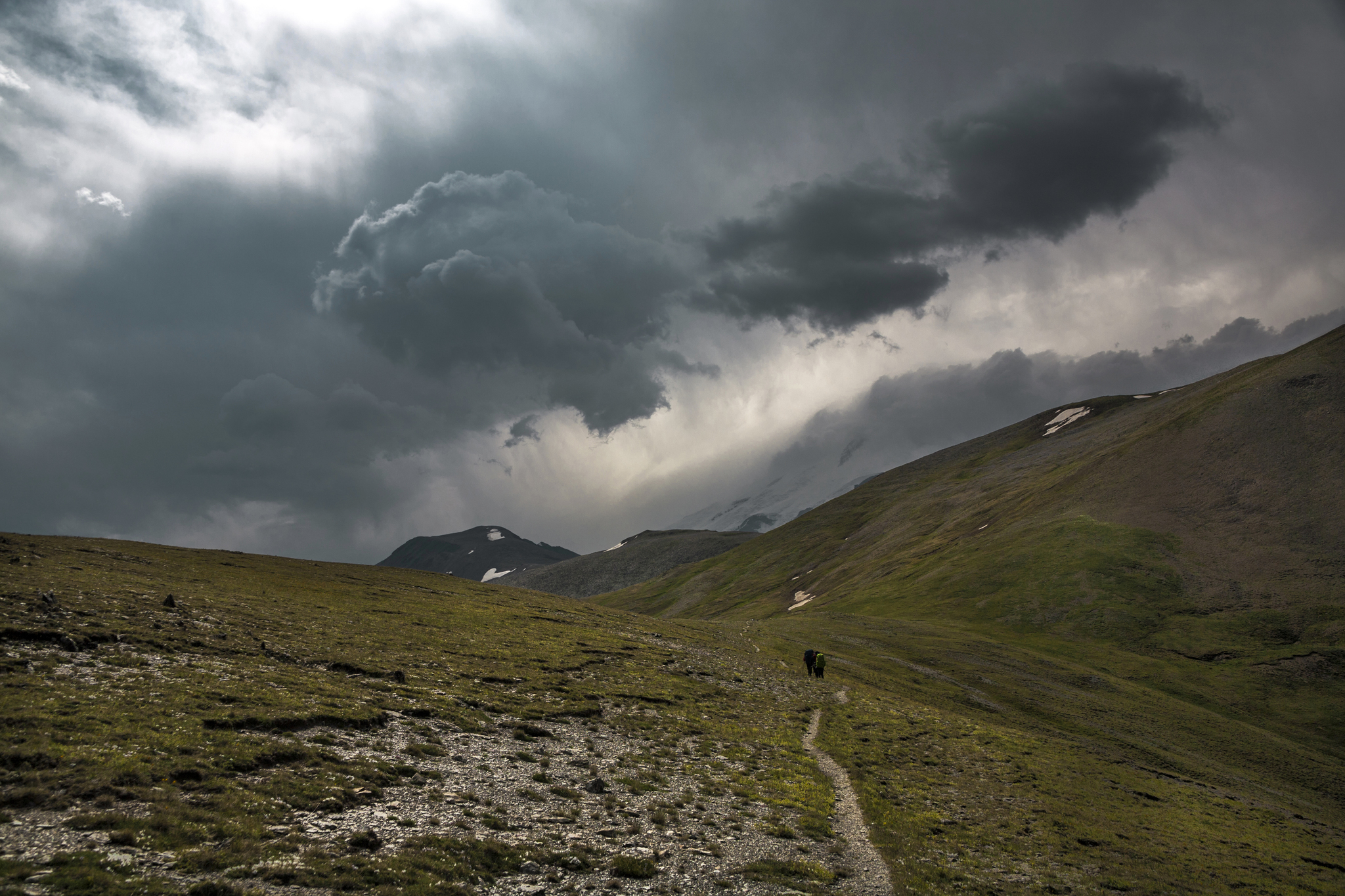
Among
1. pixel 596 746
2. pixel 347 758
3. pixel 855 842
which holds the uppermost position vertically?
pixel 347 758

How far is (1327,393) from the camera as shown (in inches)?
6156

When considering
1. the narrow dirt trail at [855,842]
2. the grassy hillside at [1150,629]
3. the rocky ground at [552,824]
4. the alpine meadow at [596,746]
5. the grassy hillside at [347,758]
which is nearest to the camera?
the rocky ground at [552,824]

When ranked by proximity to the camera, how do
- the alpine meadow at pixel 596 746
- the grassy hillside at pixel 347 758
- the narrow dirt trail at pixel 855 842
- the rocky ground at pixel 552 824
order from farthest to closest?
the narrow dirt trail at pixel 855 842, the alpine meadow at pixel 596 746, the grassy hillside at pixel 347 758, the rocky ground at pixel 552 824

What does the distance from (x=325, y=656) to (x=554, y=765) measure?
64.7ft

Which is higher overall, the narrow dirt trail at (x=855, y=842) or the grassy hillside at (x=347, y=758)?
the grassy hillside at (x=347, y=758)

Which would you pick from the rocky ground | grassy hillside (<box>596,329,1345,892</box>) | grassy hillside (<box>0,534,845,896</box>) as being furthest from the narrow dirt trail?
grassy hillside (<box>596,329,1345,892</box>)

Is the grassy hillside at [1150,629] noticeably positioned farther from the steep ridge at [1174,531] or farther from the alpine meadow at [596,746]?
the alpine meadow at [596,746]

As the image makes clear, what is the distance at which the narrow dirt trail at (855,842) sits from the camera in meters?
21.5

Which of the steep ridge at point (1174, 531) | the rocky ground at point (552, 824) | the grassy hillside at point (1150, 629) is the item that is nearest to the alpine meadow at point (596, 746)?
the rocky ground at point (552, 824)

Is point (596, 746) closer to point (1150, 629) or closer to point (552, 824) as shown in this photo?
point (552, 824)

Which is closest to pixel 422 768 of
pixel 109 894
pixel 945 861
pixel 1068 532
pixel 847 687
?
pixel 109 894

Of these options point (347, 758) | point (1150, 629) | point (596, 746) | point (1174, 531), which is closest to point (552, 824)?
point (347, 758)

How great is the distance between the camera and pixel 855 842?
25.5m

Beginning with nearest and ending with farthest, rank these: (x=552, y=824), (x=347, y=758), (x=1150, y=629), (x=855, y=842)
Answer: (x=552, y=824) < (x=347, y=758) < (x=855, y=842) < (x=1150, y=629)
